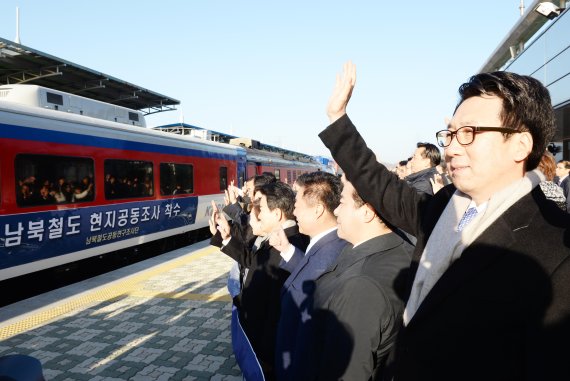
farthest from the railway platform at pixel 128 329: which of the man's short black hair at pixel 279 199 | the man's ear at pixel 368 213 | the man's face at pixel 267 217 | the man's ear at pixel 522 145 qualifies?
the man's ear at pixel 522 145

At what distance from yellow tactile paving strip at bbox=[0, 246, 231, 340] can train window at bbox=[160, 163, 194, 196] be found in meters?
2.46

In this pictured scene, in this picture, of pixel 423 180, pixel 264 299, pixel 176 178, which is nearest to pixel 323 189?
pixel 264 299

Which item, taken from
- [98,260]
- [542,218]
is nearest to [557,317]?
[542,218]

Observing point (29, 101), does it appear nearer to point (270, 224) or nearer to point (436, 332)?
point (270, 224)

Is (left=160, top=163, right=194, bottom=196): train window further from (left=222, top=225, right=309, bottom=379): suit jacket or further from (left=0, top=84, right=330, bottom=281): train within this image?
(left=222, top=225, right=309, bottom=379): suit jacket

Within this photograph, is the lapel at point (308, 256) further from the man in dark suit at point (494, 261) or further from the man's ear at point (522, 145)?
the man's ear at point (522, 145)

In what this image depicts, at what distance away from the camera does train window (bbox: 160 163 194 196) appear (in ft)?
30.1

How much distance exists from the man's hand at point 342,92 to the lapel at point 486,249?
759 millimetres

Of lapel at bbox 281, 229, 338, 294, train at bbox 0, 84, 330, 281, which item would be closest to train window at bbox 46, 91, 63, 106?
train at bbox 0, 84, 330, 281

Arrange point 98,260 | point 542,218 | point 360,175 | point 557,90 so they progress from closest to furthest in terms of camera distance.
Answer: point 542,218, point 360,175, point 98,260, point 557,90

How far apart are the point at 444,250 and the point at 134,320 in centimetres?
438

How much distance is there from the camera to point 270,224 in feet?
10.1

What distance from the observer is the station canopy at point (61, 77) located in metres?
8.59

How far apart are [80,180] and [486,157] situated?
689 centimetres
